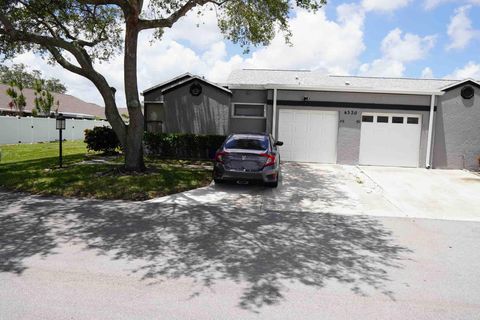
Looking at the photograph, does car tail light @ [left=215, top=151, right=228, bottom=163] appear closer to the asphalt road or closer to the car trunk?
the car trunk

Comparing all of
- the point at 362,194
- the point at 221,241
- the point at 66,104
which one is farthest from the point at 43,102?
the point at 221,241

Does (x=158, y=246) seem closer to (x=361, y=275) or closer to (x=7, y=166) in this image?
(x=361, y=275)

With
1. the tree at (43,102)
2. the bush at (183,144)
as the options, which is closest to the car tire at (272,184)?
the bush at (183,144)

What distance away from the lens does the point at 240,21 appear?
12773 mm

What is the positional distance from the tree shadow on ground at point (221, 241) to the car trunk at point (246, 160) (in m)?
1.47

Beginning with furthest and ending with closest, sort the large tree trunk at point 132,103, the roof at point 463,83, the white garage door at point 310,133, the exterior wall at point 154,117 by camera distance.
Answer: the exterior wall at point 154,117 → the white garage door at point 310,133 → the roof at point 463,83 → the large tree trunk at point 132,103

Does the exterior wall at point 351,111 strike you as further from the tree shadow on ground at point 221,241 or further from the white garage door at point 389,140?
the tree shadow on ground at point 221,241

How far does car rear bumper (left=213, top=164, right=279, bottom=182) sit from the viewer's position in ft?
30.3

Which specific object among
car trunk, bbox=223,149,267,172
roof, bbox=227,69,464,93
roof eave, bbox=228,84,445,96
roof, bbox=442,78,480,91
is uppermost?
roof, bbox=227,69,464,93

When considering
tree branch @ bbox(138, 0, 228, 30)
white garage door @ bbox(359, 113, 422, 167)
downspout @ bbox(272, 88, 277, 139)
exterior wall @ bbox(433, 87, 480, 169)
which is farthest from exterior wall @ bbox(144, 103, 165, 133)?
exterior wall @ bbox(433, 87, 480, 169)

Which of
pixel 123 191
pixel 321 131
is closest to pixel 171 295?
pixel 123 191

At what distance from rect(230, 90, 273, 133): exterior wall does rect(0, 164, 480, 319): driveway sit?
7658 mm

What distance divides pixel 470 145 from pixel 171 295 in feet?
49.6

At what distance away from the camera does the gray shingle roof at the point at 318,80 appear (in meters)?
17.6
